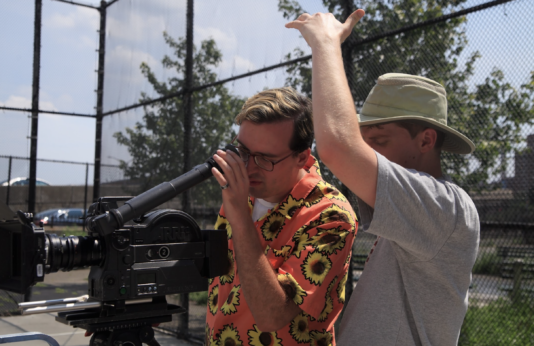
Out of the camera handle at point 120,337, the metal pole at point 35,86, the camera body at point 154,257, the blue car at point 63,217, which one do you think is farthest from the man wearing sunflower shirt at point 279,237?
the blue car at point 63,217

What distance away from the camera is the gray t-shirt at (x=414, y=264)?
51.2 inches

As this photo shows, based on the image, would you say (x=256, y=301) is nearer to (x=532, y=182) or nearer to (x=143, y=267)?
(x=143, y=267)

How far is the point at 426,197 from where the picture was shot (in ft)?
4.30

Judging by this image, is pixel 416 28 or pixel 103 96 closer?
pixel 416 28

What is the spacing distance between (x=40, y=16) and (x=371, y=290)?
745cm

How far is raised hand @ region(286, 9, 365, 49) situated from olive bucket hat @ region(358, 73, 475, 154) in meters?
0.22

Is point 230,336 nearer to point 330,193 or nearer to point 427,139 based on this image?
point 330,193

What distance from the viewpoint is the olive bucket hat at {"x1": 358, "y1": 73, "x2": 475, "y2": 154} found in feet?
4.99

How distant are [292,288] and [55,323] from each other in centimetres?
569

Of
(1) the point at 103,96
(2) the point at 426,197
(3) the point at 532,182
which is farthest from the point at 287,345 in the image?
(1) the point at 103,96

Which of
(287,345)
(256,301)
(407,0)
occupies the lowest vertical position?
(287,345)

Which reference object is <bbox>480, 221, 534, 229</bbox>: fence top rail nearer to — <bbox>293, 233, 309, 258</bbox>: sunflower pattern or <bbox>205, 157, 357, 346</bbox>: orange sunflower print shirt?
<bbox>205, 157, 357, 346</bbox>: orange sunflower print shirt

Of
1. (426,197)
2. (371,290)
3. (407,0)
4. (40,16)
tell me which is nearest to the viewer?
(426,197)

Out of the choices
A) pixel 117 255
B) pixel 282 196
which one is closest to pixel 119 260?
pixel 117 255
